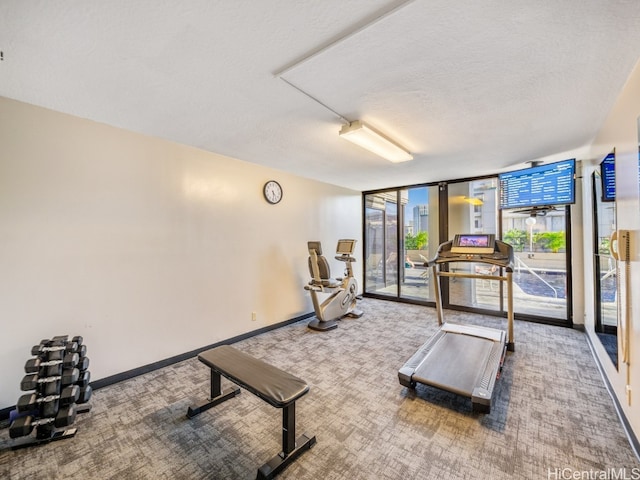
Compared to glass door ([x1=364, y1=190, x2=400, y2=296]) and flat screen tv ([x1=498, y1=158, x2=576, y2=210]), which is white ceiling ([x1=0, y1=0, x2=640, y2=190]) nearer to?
flat screen tv ([x1=498, y1=158, x2=576, y2=210])

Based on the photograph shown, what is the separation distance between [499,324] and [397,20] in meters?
4.69

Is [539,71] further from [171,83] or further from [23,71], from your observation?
[23,71]

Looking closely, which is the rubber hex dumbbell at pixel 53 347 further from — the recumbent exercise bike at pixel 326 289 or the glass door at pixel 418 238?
the glass door at pixel 418 238

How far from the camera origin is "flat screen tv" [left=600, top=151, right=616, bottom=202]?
242 centimetres

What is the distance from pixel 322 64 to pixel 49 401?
3.04 m

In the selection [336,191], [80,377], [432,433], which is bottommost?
[432,433]

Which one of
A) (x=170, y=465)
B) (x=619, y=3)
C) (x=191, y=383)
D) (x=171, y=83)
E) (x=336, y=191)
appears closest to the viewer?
(x=619, y=3)

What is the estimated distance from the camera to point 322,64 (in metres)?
1.78

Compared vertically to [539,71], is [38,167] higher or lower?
lower

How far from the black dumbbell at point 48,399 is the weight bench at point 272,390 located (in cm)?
82

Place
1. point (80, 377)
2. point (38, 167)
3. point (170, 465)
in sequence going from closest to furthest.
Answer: point (170, 465) → point (80, 377) → point (38, 167)

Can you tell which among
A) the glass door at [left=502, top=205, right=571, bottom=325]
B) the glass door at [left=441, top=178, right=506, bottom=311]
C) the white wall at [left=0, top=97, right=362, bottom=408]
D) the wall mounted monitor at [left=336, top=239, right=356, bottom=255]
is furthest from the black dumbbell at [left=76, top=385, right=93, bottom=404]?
the glass door at [left=502, top=205, right=571, bottom=325]

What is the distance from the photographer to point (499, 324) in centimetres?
442

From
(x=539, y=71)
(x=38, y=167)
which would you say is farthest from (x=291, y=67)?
(x=38, y=167)
